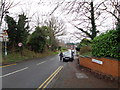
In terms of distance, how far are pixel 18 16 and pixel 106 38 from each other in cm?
2290

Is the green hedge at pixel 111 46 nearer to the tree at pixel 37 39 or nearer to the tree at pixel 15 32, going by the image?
the tree at pixel 15 32

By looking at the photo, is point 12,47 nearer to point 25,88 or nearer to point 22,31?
point 22,31

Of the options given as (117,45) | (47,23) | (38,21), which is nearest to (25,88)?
(117,45)

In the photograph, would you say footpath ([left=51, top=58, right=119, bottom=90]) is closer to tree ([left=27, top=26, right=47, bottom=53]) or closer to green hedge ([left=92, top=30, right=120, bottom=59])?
green hedge ([left=92, top=30, right=120, bottom=59])

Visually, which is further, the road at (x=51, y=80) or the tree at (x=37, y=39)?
the tree at (x=37, y=39)

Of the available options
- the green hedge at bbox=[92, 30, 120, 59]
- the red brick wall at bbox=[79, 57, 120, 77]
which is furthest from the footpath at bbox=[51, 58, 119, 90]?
the green hedge at bbox=[92, 30, 120, 59]

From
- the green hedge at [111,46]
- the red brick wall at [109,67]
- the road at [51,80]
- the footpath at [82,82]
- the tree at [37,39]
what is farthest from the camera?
the tree at [37,39]

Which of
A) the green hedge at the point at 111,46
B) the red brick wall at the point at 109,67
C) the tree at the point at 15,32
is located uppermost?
the tree at the point at 15,32

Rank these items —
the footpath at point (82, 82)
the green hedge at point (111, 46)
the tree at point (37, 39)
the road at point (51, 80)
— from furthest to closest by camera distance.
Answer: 1. the tree at point (37, 39)
2. the green hedge at point (111, 46)
3. the road at point (51, 80)
4. the footpath at point (82, 82)

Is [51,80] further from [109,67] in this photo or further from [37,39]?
[37,39]

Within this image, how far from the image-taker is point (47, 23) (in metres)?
47.0

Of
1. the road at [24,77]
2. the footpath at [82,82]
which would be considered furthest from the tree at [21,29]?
the footpath at [82,82]

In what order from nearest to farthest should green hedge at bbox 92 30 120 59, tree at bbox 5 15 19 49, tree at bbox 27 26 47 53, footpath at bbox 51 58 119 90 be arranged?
footpath at bbox 51 58 119 90 → green hedge at bbox 92 30 120 59 → tree at bbox 5 15 19 49 → tree at bbox 27 26 47 53

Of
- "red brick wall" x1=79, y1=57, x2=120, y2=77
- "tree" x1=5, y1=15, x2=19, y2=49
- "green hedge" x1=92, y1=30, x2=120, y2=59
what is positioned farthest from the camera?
"tree" x1=5, y1=15, x2=19, y2=49
